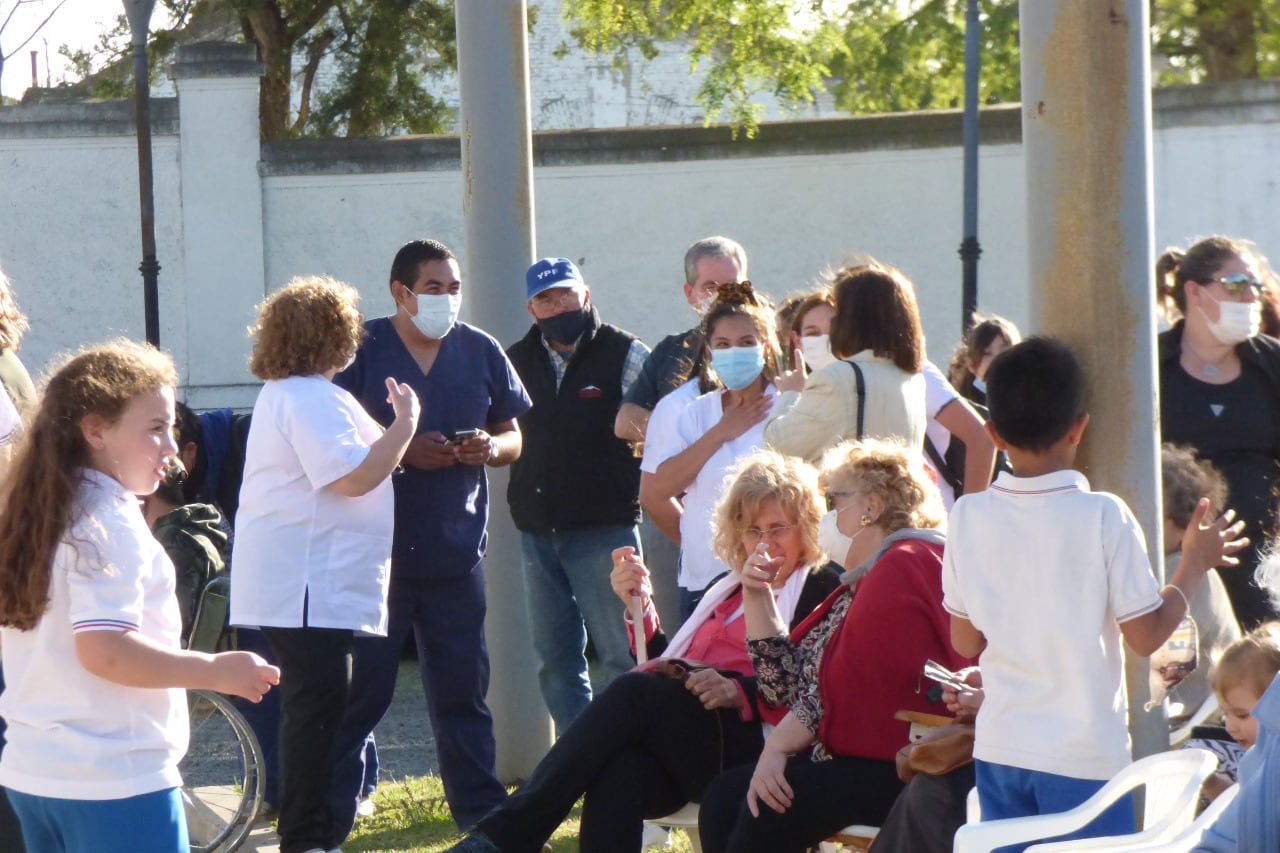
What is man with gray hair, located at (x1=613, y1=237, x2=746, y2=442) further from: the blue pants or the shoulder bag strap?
the shoulder bag strap

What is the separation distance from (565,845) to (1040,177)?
287cm

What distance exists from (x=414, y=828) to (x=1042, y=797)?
2.92 metres

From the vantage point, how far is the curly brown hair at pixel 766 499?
4.39 metres

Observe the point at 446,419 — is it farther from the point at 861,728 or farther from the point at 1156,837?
the point at 1156,837

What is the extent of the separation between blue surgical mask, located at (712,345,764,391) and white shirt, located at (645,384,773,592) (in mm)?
120

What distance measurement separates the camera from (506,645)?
6188 mm

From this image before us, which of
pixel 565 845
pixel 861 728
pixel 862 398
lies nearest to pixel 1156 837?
pixel 861 728

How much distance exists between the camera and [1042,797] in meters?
3.30

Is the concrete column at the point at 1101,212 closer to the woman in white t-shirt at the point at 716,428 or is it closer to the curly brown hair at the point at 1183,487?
the curly brown hair at the point at 1183,487

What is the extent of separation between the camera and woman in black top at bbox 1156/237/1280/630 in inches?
193

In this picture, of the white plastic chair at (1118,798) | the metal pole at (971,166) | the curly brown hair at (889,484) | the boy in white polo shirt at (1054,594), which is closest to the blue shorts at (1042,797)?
the boy in white polo shirt at (1054,594)

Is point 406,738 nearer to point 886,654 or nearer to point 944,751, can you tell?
point 886,654

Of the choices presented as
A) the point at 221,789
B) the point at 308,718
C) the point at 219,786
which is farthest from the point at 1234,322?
the point at 219,786

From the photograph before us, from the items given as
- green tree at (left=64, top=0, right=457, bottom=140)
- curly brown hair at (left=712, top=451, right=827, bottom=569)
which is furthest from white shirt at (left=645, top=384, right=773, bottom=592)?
green tree at (left=64, top=0, right=457, bottom=140)
